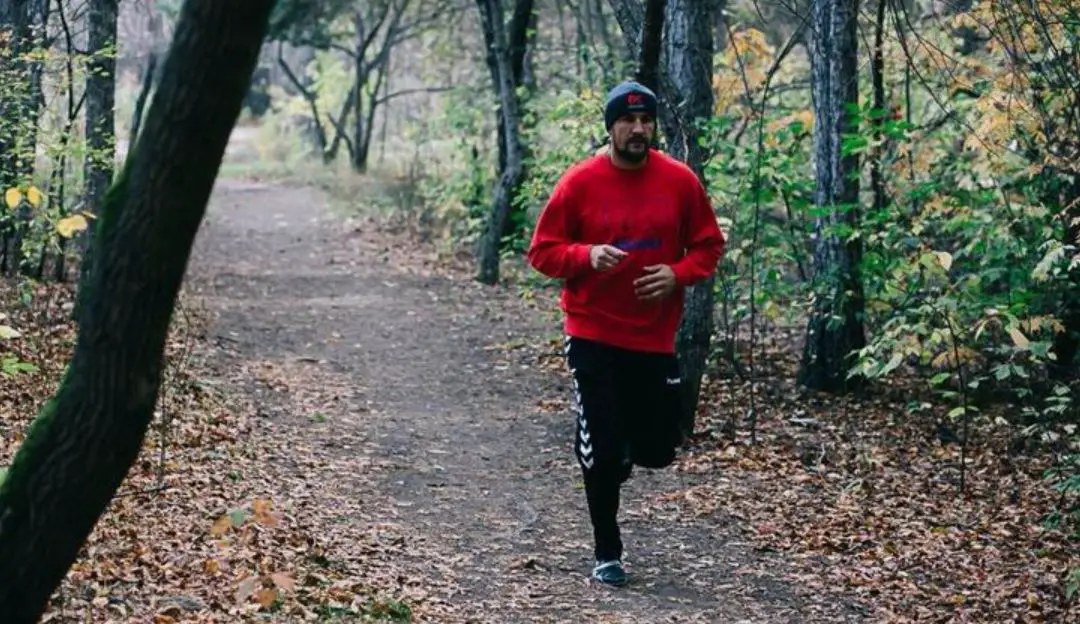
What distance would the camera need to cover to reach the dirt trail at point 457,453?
662 cm

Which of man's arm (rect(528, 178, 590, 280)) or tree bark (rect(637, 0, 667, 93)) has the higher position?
tree bark (rect(637, 0, 667, 93))

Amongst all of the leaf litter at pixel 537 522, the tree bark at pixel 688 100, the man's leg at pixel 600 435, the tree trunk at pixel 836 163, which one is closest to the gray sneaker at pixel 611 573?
the man's leg at pixel 600 435

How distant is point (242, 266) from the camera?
20.6m

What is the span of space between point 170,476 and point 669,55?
4867 mm

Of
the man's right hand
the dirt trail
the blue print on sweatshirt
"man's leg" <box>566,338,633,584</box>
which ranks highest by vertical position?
the blue print on sweatshirt

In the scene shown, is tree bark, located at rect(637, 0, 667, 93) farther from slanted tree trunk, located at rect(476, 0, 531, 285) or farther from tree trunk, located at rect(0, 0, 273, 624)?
slanted tree trunk, located at rect(476, 0, 531, 285)

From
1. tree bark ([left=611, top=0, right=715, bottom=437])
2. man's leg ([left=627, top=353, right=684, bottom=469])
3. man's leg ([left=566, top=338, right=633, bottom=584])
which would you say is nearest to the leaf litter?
man's leg ([left=566, top=338, right=633, bottom=584])

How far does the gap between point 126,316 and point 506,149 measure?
1527 cm

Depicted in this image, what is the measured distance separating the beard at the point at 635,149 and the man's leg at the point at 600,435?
0.88 metres

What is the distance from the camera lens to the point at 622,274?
6.41 metres

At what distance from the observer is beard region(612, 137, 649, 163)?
637 cm

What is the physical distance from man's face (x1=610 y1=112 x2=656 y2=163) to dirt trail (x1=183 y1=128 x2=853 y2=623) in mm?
2058

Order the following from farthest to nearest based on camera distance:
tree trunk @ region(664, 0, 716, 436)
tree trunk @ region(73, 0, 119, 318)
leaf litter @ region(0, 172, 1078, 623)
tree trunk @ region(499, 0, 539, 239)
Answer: tree trunk @ region(499, 0, 539, 239) < tree trunk @ region(73, 0, 119, 318) < tree trunk @ region(664, 0, 716, 436) < leaf litter @ region(0, 172, 1078, 623)

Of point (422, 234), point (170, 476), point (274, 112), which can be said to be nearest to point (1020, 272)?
point (170, 476)
